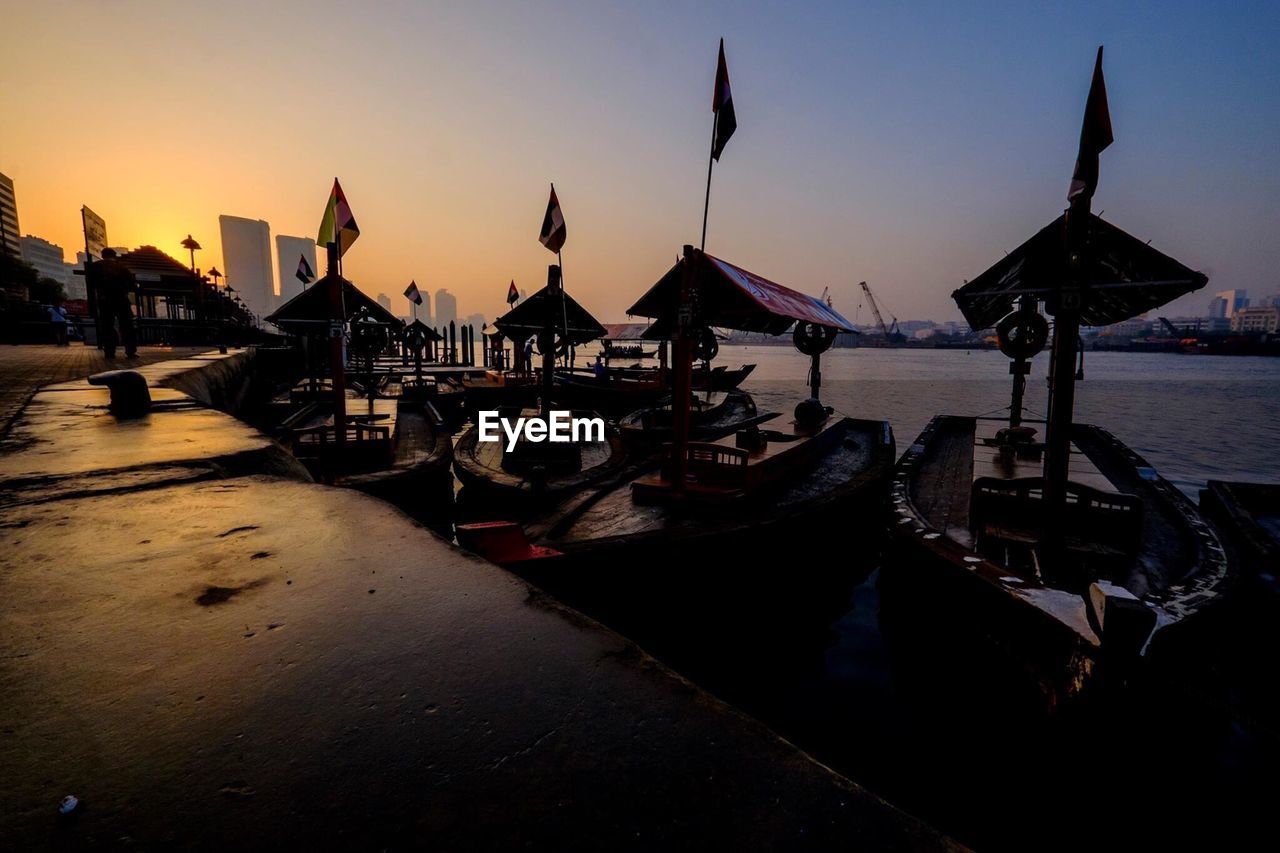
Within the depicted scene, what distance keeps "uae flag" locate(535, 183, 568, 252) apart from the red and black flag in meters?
8.46

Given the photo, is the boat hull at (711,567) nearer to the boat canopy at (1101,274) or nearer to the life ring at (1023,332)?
the boat canopy at (1101,274)

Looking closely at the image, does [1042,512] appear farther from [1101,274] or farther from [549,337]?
[549,337]

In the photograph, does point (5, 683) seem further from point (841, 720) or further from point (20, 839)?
point (841, 720)

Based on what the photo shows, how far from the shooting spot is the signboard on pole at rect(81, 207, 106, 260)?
16047 mm

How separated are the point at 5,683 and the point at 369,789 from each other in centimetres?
119

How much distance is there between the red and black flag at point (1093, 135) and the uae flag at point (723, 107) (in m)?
4.58

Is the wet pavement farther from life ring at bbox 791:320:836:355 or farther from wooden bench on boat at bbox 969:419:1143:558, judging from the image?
life ring at bbox 791:320:836:355

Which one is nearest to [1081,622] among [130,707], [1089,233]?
[1089,233]

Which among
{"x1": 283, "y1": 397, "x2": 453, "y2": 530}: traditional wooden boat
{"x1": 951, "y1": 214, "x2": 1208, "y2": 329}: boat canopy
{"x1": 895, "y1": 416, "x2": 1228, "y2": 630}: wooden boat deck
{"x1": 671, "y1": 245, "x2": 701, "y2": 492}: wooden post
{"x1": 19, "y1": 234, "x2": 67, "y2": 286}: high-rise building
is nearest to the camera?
{"x1": 895, "y1": 416, "x2": 1228, "y2": 630}: wooden boat deck

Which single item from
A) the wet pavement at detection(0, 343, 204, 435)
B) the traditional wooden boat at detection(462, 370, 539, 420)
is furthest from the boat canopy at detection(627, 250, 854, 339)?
the traditional wooden boat at detection(462, 370, 539, 420)

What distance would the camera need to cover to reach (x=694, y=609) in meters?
6.89

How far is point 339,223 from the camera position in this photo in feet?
32.0

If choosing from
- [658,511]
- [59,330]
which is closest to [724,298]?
[658,511]

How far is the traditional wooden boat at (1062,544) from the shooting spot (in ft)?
13.3
